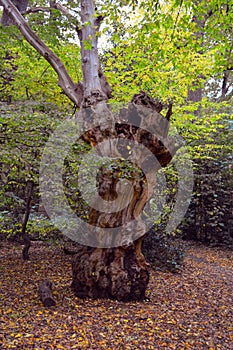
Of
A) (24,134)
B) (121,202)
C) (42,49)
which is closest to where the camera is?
(24,134)

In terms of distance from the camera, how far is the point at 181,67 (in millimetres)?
4934

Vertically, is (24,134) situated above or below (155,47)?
below

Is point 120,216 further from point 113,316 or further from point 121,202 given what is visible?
point 113,316

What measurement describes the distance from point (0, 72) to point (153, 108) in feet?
8.65

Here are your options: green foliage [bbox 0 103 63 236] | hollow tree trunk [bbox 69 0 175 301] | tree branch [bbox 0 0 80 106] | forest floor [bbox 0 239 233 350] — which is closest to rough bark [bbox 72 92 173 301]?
hollow tree trunk [bbox 69 0 175 301]

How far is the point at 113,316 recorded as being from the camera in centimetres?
356

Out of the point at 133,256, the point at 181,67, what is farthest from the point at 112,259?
the point at 181,67

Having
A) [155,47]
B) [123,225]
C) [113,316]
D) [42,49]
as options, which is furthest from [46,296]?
[155,47]

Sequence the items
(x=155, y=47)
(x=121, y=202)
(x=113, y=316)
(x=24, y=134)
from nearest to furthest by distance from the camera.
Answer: (x=113, y=316), (x=24, y=134), (x=121, y=202), (x=155, y=47)

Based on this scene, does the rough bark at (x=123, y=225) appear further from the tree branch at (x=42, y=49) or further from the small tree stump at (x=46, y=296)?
the tree branch at (x=42, y=49)

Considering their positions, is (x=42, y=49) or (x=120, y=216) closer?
(x=120, y=216)

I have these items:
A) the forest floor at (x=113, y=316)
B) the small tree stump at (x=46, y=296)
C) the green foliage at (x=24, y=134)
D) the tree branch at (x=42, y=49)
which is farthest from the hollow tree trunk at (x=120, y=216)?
the tree branch at (x=42, y=49)

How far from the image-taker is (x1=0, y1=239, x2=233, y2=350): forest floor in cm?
303

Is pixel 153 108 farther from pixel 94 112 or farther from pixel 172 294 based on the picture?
pixel 172 294
